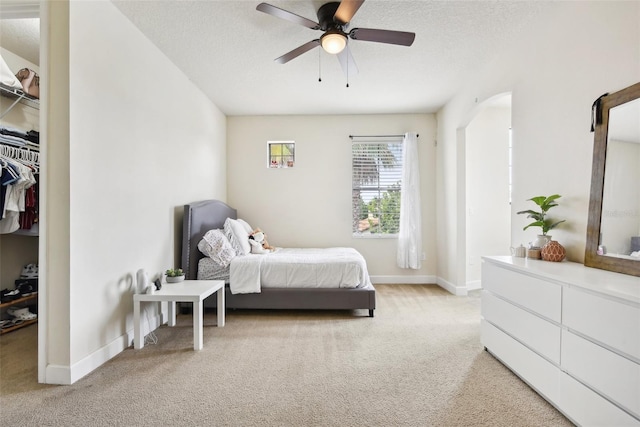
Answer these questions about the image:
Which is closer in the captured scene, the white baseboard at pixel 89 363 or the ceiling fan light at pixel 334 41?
the white baseboard at pixel 89 363

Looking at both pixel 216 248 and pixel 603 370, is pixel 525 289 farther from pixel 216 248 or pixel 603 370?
pixel 216 248

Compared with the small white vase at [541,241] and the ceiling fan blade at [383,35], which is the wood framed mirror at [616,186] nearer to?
the small white vase at [541,241]

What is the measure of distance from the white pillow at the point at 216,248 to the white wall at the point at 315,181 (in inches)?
62.6

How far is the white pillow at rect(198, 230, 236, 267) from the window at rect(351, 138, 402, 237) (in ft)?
7.30

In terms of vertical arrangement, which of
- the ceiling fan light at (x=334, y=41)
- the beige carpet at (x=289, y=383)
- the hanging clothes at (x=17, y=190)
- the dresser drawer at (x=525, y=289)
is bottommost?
the beige carpet at (x=289, y=383)

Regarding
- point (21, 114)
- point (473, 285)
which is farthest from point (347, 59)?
point (473, 285)

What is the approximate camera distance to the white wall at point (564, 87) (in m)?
1.88

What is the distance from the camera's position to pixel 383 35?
7.46 ft

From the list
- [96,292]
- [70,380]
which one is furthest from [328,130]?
[70,380]

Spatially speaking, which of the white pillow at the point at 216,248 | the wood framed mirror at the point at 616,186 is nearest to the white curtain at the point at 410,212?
the white pillow at the point at 216,248

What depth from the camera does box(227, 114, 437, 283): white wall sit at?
491 centimetres

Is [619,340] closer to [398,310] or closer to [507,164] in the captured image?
[398,310]

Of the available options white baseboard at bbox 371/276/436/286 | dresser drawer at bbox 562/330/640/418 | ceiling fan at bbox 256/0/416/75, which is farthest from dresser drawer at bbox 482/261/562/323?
white baseboard at bbox 371/276/436/286

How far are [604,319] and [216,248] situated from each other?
314cm
